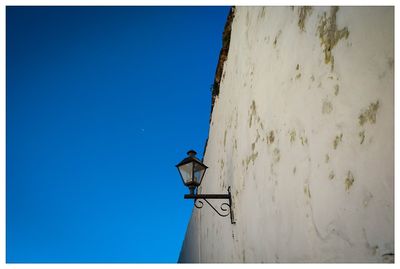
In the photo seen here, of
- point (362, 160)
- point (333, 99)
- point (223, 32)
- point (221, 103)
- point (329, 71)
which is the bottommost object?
point (362, 160)

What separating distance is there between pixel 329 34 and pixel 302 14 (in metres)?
0.44

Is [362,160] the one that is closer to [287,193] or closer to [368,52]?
[368,52]

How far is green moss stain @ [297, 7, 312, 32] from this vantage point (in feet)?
6.49

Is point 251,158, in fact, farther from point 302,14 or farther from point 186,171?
point 302,14

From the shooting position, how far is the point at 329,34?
1710mm

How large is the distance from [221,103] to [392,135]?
3879 millimetres

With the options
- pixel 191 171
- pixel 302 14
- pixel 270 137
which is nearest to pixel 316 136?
pixel 270 137

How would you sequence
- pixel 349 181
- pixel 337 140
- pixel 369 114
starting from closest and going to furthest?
1. pixel 369 114
2. pixel 349 181
3. pixel 337 140

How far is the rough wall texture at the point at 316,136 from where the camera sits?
1269mm

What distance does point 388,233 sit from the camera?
1.18 meters

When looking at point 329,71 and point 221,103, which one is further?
point 221,103

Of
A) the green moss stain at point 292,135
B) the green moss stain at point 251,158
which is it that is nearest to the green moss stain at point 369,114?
the green moss stain at point 292,135
